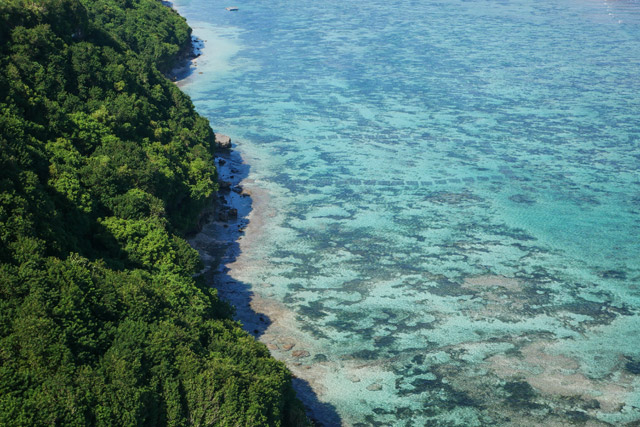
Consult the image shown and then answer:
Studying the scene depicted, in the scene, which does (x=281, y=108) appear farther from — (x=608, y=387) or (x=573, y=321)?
(x=608, y=387)

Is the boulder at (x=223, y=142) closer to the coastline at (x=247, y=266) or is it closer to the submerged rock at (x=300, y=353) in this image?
the coastline at (x=247, y=266)

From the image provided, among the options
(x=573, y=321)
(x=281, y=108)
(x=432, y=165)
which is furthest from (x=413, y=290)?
(x=281, y=108)

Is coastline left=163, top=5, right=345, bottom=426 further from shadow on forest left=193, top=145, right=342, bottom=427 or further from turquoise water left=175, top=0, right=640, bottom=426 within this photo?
turquoise water left=175, top=0, right=640, bottom=426

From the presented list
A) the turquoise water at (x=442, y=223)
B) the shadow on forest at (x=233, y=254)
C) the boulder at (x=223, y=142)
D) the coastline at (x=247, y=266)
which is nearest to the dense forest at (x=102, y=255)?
the shadow on forest at (x=233, y=254)

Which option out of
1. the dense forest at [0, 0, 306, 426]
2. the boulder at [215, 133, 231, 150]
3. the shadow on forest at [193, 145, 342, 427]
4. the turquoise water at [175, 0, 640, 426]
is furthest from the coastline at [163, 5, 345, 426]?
the dense forest at [0, 0, 306, 426]

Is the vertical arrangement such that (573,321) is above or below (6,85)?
below

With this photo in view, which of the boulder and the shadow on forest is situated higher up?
the boulder
